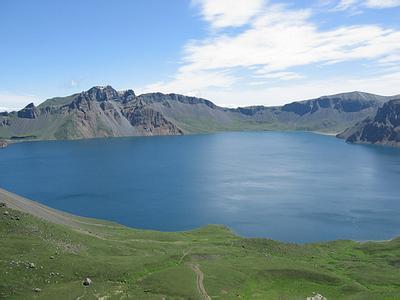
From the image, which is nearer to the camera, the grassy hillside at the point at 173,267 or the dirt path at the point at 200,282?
the grassy hillside at the point at 173,267

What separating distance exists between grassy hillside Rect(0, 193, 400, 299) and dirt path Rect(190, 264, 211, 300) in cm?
20

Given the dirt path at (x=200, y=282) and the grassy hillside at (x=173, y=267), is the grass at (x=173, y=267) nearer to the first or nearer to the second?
the grassy hillside at (x=173, y=267)

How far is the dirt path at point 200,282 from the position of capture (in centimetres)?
8172

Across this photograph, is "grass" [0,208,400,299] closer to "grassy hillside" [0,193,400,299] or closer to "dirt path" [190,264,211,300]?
"grassy hillside" [0,193,400,299]

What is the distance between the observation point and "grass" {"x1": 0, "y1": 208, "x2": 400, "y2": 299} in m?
81.3

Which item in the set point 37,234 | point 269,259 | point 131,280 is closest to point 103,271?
point 131,280

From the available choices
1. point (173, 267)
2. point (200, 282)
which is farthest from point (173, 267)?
Answer: point (200, 282)

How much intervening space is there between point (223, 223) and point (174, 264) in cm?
7353

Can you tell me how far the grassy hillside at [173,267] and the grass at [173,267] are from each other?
0.60 ft

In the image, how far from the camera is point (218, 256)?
10956 cm

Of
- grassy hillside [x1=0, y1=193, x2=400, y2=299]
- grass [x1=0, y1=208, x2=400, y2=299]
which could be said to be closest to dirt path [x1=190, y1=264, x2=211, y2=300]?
grassy hillside [x1=0, y1=193, x2=400, y2=299]

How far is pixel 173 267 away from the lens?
313 ft

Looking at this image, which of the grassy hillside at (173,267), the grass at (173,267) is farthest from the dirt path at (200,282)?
the grass at (173,267)

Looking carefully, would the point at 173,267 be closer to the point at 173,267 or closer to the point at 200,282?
the point at 173,267
